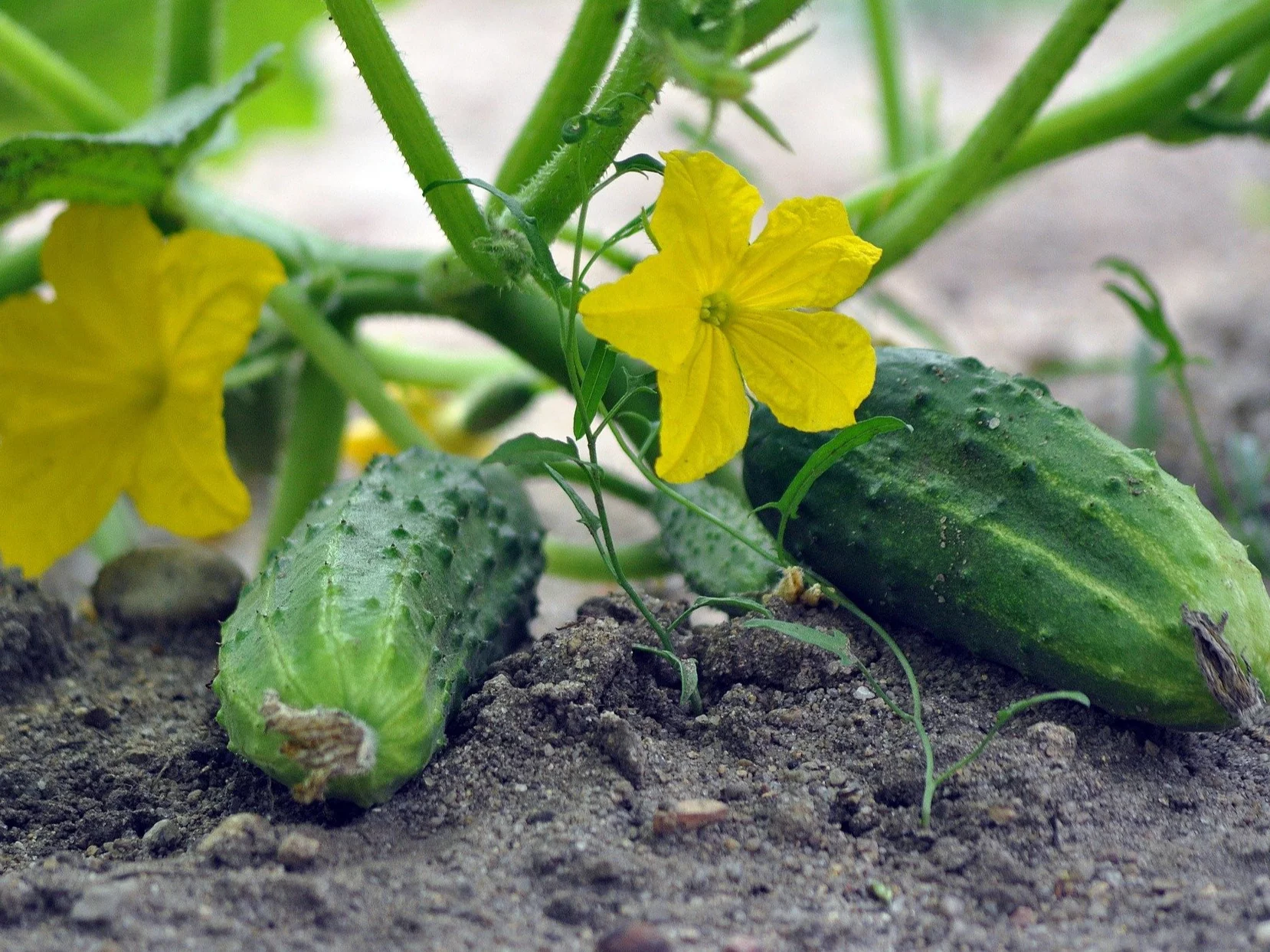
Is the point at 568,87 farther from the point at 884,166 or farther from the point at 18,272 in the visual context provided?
the point at 884,166

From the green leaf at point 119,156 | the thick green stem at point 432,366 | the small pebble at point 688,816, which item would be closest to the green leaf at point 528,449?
the small pebble at point 688,816

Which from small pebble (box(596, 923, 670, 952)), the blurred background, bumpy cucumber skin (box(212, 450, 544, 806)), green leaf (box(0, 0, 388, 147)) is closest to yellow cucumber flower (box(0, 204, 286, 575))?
bumpy cucumber skin (box(212, 450, 544, 806))

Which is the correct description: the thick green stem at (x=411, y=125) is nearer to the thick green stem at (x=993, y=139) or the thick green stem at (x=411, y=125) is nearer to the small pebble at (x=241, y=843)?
the small pebble at (x=241, y=843)

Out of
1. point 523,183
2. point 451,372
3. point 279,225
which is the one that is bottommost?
point 451,372

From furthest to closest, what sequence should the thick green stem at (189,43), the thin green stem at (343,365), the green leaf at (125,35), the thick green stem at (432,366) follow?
the green leaf at (125,35) → the thick green stem at (432,366) → the thick green stem at (189,43) → the thin green stem at (343,365)

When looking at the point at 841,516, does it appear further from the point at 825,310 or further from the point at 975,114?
the point at 975,114

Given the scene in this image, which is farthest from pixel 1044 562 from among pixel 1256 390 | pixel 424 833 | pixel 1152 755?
pixel 1256 390

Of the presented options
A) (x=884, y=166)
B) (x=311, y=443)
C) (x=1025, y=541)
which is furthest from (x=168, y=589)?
(x=884, y=166)
